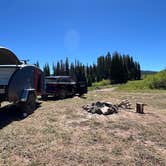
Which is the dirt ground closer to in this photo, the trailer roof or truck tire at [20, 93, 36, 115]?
truck tire at [20, 93, 36, 115]

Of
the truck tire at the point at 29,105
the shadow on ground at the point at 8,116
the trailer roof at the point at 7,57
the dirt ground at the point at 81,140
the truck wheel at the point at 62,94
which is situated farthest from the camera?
the truck wheel at the point at 62,94

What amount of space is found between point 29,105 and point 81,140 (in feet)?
15.6

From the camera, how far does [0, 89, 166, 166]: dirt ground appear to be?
5652mm

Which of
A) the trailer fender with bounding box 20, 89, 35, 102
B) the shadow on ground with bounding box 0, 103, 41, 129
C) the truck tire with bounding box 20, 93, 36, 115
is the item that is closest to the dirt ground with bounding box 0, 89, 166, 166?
the shadow on ground with bounding box 0, 103, 41, 129

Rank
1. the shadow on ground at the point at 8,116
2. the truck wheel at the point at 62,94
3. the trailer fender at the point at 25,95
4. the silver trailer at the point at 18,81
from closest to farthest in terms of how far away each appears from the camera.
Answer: the shadow on ground at the point at 8,116
the silver trailer at the point at 18,81
the trailer fender at the point at 25,95
the truck wheel at the point at 62,94

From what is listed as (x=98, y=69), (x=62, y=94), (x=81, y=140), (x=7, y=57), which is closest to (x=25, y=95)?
(x=7, y=57)

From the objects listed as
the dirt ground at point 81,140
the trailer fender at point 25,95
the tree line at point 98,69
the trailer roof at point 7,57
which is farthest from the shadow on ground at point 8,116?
the tree line at point 98,69

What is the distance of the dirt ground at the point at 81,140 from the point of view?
→ 5652mm

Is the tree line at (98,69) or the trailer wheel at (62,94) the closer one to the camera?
the trailer wheel at (62,94)

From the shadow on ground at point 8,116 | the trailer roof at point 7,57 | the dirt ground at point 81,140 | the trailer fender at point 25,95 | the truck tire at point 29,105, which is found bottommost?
the dirt ground at point 81,140

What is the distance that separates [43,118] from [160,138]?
427 centimetres

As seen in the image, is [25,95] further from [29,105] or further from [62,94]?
[62,94]

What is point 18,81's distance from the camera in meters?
10.3

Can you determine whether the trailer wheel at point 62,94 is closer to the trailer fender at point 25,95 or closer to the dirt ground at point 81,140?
the trailer fender at point 25,95
